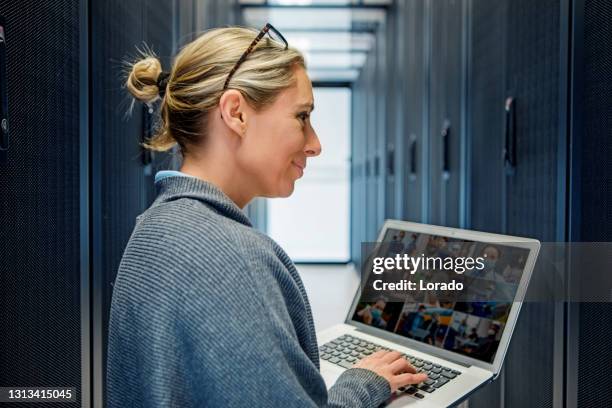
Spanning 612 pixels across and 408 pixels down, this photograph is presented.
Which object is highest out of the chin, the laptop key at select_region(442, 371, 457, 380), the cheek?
the cheek

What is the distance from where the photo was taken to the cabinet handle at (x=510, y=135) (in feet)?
5.24

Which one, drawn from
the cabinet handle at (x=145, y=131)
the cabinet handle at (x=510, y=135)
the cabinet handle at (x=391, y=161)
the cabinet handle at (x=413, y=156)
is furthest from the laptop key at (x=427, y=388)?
the cabinet handle at (x=391, y=161)

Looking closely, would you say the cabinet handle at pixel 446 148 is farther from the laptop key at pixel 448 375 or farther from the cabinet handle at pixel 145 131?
the laptop key at pixel 448 375

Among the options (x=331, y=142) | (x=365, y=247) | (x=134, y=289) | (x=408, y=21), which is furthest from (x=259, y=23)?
(x=134, y=289)

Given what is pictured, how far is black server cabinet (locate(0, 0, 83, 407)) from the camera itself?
1.22 metres

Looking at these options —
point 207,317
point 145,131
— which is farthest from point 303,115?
point 145,131

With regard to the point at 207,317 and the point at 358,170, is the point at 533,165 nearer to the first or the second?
the point at 207,317

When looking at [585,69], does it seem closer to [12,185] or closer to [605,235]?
[605,235]

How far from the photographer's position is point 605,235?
1.10 m

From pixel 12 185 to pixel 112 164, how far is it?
397 mm

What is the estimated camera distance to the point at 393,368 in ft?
3.10

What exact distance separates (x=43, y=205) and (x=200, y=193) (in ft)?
2.26

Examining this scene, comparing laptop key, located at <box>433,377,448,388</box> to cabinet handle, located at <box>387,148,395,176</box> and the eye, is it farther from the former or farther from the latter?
cabinet handle, located at <box>387,148,395,176</box>

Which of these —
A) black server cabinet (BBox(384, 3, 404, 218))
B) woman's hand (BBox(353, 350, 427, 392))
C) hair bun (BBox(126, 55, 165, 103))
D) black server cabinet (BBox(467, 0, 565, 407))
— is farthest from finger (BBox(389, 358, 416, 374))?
black server cabinet (BBox(384, 3, 404, 218))
